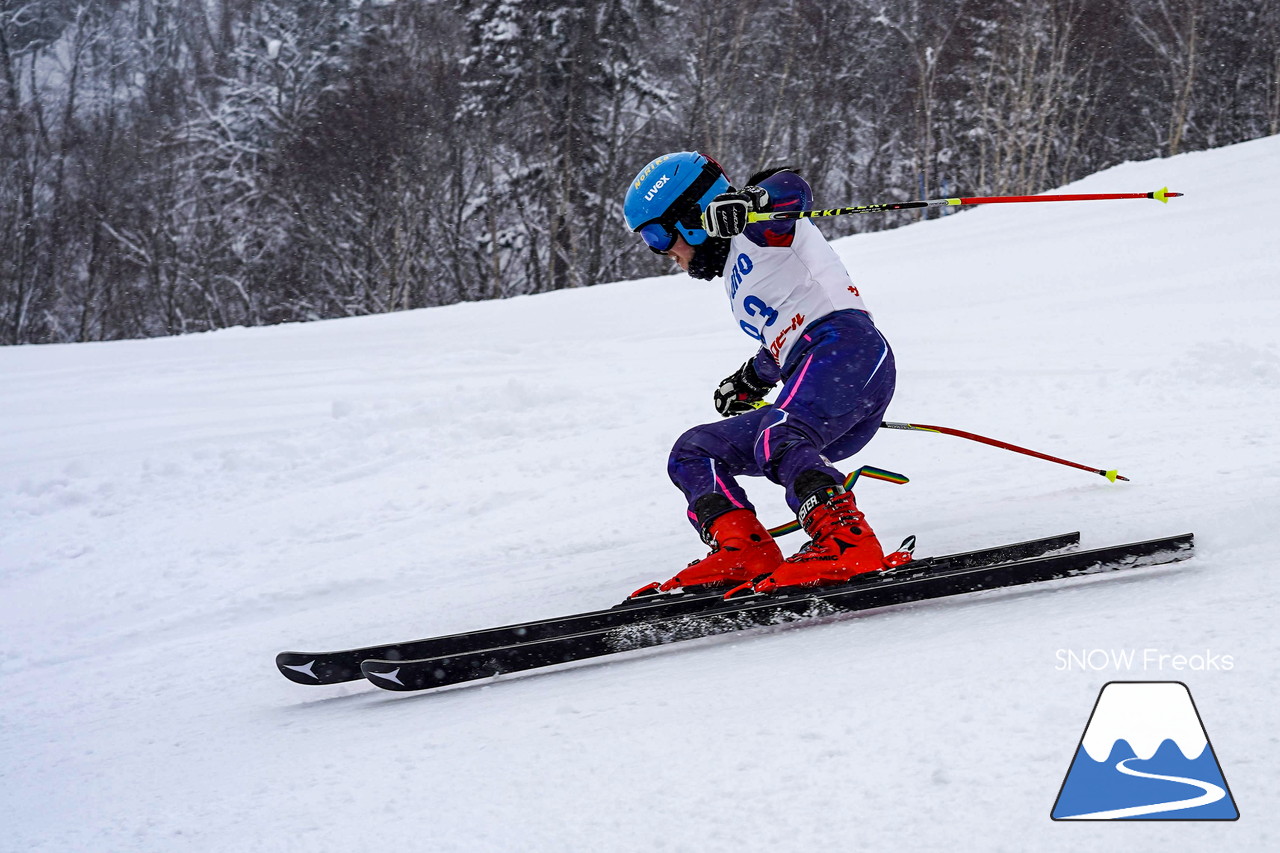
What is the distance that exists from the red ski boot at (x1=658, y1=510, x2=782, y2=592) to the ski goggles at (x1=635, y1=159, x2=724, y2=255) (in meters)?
1.02

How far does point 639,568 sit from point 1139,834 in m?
2.71

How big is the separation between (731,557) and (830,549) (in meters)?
0.42

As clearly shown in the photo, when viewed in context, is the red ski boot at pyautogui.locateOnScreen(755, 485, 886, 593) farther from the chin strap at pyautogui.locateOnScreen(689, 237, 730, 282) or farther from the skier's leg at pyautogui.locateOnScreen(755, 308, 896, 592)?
the chin strap at pyautogui.locateOnScreen(689, 237, 730, 282)

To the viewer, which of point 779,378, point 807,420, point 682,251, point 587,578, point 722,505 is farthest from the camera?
point 587,578

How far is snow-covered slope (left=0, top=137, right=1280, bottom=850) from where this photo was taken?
2061 millimetres

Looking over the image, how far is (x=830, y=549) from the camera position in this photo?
3197mm

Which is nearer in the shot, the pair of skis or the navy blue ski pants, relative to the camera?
the pair of skis

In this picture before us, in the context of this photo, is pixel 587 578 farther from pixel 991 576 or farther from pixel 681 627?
pixel 991 576

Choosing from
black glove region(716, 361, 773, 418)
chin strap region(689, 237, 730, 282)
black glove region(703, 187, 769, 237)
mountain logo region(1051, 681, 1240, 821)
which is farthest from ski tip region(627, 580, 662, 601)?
mountain logo region(1051, 681, 1240, 821)

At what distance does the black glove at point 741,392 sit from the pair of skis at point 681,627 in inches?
39.7

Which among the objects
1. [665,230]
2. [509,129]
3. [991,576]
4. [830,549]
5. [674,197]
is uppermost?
[509,129]

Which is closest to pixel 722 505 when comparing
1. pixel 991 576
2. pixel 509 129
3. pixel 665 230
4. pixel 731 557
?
pixel 731 557

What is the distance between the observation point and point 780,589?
3195 millimetres

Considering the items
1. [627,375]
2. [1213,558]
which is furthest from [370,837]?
[627,375]
